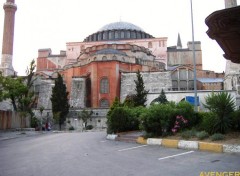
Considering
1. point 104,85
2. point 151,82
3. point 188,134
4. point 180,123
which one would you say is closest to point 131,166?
point 188,134

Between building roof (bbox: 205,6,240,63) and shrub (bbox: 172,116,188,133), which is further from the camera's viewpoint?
shrub (bbox: 172,116,188,133)

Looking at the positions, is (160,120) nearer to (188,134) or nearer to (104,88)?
(188,134)

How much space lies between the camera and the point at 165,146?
30.7 ft

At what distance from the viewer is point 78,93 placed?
3938cm

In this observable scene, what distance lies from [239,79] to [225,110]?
27.8 meters

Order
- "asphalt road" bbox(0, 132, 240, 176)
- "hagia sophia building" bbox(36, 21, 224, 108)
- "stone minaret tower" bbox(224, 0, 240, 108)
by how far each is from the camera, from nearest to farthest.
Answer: "asphalt road" bbox(0, 132, 240, 176), "stone minaret tower" bbox(224, 0, 240, 108), "hagia sophia building" bbox(36, 21, 224, 108)

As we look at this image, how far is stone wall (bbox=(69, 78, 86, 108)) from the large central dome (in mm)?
17199

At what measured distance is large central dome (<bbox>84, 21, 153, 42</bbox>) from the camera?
55.0 m

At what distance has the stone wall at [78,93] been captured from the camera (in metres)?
39.0

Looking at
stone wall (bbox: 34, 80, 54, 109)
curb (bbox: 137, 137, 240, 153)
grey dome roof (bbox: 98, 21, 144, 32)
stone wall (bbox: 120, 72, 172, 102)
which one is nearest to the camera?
curb (bbox: 137, 137, 240, 153)

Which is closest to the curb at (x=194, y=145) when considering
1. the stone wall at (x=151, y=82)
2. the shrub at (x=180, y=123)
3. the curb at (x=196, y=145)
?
the curb at (x=196, y=145)

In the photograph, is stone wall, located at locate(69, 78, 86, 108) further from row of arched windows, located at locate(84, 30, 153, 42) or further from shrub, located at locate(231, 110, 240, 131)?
shrub, located at locate(231, 110, 240, 131)

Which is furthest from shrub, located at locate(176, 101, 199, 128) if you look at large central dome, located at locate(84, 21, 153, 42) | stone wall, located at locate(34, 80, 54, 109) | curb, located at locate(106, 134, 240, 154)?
large central dome, located at locate(84, 21, 153, 42)

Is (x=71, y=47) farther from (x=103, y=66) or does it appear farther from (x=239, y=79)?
(x=239, y=79)
